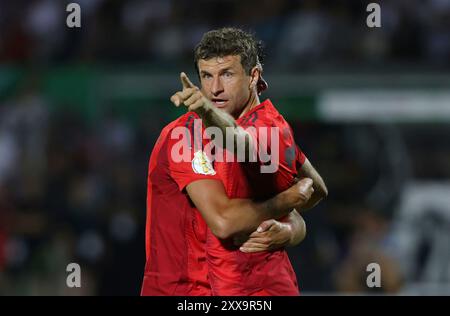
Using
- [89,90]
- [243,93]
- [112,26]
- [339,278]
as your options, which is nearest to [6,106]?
[89,90]

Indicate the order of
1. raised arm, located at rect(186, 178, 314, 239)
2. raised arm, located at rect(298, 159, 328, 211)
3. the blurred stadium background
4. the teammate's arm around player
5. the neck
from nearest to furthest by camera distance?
raised arm, located at rect(186, 178, 314, 239), the teammate's arm around player, the neck, raised arm, located at rect(298, 159, 328, 211), the blurred stadium background

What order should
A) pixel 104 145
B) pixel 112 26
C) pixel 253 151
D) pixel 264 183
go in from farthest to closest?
pixel 112 26 < pixel 104 145 < pixel 264 183 < pixel 253 151

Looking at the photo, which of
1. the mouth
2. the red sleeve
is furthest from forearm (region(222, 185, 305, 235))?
the mouth

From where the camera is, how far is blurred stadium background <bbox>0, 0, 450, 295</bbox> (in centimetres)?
944

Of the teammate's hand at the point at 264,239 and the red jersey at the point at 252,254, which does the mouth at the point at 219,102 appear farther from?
the teammate's hand at the point at 264,239

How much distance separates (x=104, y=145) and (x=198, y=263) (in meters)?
6.54

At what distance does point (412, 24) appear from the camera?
11078 mm

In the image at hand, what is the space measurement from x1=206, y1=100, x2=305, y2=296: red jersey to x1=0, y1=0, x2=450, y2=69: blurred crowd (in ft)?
20.5

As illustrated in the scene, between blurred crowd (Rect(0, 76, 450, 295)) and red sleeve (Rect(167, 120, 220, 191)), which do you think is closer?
red sleeve (Rect(167, 120, 220, 191))

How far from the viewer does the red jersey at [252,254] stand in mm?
4039

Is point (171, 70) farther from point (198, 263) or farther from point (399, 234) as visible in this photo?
point (198, 263)

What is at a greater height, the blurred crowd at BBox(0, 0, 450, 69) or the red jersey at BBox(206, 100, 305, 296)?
the blurred crowd at BBox(0, 0, 450, 69)

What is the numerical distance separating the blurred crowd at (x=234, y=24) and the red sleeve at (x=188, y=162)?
631cm

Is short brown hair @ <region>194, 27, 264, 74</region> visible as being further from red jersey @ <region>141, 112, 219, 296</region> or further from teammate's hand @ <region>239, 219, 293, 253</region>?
teammate's hand @ <region>239, 219, 293, 253</region>
